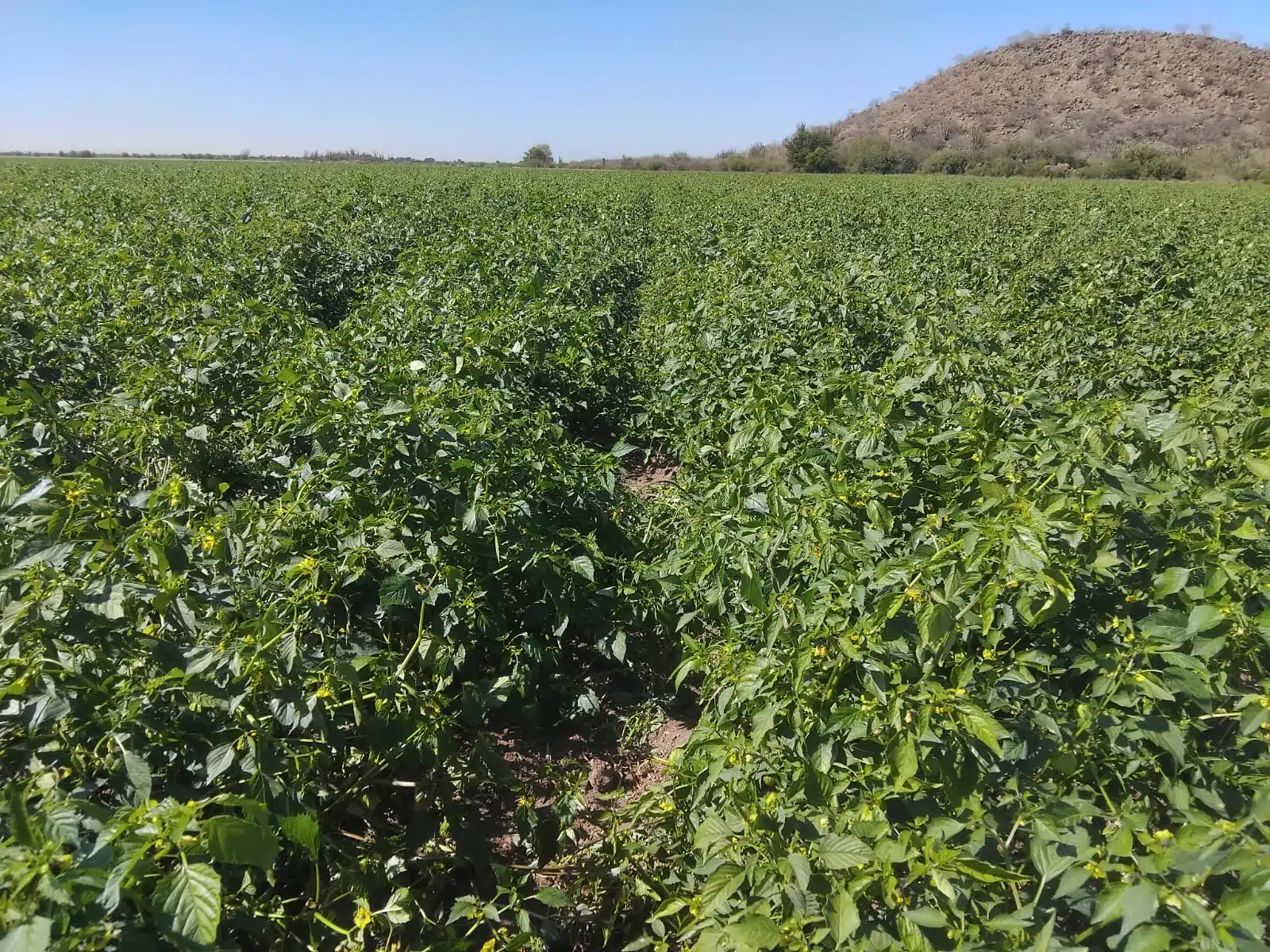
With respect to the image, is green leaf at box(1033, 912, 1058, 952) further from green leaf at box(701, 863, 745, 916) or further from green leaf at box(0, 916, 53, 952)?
green leaf at box(0, 916, 53, 952)

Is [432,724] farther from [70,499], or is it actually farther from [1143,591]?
[1143,591]

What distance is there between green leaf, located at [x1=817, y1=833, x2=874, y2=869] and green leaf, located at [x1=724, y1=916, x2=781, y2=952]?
17cm

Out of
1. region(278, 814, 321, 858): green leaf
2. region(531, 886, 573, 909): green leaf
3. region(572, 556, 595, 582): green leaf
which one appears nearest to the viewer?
region(278, 814, 321, 858): green leaf

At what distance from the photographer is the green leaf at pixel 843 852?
4.75 ft

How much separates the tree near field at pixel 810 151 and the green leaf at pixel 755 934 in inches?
2074

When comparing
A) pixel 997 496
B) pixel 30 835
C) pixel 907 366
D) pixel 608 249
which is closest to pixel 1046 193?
pixel 608 249

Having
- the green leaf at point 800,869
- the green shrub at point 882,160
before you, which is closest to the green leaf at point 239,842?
the green leaf at point 800,869

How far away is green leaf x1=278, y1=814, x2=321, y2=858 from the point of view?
5.10 ft

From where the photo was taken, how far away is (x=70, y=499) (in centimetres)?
195

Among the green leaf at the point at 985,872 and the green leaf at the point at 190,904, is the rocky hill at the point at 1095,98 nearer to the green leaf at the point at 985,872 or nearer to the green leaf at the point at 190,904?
the green leaf at the point at 985,872

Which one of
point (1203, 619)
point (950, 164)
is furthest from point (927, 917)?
point (950, 164)

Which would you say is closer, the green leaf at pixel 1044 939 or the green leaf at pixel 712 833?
the green leaf at pixel 1044 939

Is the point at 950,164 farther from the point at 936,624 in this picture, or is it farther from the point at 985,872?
the point at 985,872

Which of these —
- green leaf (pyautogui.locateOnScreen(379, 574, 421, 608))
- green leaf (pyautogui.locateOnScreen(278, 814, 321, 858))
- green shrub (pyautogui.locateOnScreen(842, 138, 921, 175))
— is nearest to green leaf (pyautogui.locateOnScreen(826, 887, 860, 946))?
green leaf (pyautogui.locateOnScreen(278, 814, 321, 858))
